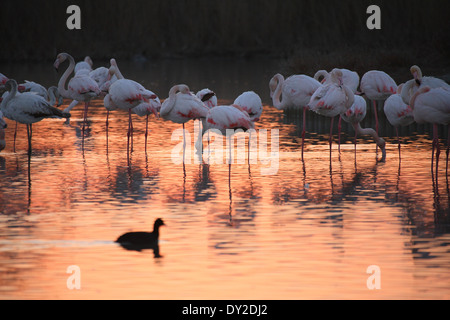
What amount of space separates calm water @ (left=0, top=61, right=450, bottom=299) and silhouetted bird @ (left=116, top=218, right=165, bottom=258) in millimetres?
83

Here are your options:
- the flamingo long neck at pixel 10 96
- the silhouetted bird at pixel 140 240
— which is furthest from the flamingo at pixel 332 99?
the silhouetted bird at pixel 140 240

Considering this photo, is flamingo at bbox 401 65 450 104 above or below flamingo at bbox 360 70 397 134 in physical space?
below

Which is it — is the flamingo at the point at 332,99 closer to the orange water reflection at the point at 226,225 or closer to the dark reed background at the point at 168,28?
the orange water reflection at the point at 226,225

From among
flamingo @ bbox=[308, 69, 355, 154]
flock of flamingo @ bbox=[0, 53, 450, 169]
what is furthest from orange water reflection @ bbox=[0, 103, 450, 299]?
flamingo @ bbox=[308, 69, 355, 154]

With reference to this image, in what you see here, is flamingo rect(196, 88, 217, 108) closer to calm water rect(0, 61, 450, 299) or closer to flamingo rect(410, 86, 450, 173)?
calm water rect(0, 61, 450, 299)

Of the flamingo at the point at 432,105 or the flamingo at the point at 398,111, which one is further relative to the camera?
the flamingo at the point at 398,111

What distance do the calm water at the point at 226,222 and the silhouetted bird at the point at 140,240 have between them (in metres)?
0.08

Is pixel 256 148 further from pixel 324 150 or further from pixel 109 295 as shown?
pixel 109 295

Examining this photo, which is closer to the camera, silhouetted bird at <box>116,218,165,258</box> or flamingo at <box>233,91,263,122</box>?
silhouetted bird at <box>116,218,165,258</box>

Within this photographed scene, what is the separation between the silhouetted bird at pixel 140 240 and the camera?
712 cm

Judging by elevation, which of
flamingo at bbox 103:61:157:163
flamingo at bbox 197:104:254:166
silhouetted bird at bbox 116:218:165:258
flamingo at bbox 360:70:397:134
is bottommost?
silhouetted bird at bbox 116:218:165:258

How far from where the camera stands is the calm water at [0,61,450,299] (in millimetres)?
6121
